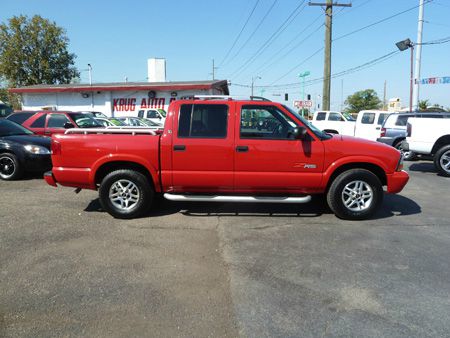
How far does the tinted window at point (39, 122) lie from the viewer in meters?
11.0

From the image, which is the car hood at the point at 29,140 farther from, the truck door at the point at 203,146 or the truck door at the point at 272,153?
the truck door at the point at 272,153

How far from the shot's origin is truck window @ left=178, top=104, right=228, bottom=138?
213 inches

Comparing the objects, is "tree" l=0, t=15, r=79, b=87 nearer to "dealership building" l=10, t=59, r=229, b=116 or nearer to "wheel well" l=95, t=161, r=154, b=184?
"dealership building" l=10, t=59, r=229, b=116

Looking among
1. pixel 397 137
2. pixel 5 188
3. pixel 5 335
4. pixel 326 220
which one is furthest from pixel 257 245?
pixel 397 137

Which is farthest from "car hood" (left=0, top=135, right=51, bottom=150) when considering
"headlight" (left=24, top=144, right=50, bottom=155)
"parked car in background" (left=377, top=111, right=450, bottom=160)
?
"parked car in background" (left=377, top=111, right=450, bottom=160)

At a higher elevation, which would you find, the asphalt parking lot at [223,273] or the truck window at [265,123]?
the truck window at [265,123]

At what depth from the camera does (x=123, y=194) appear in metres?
5.56

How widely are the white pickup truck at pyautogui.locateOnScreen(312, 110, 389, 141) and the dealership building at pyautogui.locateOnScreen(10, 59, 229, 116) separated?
11791 mm

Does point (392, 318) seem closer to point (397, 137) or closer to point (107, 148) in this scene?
point (107, 148)

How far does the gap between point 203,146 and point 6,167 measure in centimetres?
569

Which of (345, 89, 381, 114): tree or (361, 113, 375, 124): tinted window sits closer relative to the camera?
(361, 113, 375, 124): tinted window

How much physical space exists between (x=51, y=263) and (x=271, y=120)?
3.51m

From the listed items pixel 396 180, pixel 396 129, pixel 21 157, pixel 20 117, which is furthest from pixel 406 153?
pixel 20 117

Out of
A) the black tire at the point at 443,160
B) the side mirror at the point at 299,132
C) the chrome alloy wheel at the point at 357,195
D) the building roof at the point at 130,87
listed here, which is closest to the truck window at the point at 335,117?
the black tire at the point at 443,160
